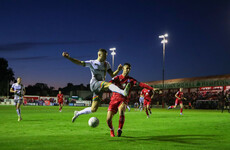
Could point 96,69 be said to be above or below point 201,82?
below

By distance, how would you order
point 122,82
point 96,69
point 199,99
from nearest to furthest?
point 96,69 < point 122,82 < point 199,99

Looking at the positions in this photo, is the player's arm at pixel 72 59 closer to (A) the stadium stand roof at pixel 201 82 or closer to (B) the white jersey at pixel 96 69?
(B) the white jersey at pixel 96 69

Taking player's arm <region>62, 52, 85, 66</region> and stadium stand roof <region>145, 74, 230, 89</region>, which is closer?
player's arm <region>62, 52, 85, 66</region>

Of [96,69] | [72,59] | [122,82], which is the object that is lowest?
[122,82]

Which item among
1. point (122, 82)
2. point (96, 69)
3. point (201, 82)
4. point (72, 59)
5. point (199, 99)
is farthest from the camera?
point (201, 82)

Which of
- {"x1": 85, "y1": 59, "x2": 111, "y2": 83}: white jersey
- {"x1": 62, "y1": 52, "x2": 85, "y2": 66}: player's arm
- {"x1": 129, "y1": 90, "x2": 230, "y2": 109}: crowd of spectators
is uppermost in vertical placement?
{"x1": 62, "y1": 52, "x2": 85, "y2": 66}: player's arm

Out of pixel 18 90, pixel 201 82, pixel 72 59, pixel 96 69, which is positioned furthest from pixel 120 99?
pixel 201 82

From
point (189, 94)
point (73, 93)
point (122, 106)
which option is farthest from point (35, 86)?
point (122, 106)

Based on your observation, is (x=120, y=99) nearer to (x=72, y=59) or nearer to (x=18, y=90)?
(x=72, y=59)

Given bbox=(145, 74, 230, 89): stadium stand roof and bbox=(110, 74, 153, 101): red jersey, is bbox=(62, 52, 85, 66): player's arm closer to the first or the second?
bbox=(110, 74, 153, 101): red jersey

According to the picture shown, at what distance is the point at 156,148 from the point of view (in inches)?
245

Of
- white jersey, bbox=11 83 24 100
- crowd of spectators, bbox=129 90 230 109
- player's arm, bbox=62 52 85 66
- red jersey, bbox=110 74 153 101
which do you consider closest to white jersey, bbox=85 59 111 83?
player's arm, bbox=62 52 85 66

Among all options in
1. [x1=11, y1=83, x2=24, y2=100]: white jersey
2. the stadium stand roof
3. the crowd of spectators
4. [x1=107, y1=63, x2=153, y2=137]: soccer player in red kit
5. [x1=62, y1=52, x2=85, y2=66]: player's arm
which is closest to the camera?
[x1=62, y1=52, x2=85, y2=66]: player's arm

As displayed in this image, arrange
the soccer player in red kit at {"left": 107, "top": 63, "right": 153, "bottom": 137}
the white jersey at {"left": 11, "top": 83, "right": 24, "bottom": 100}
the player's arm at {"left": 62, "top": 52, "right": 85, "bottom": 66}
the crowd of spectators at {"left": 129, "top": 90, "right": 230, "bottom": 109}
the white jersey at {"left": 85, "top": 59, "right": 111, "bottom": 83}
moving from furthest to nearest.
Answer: the crowd of spectators at {"left": 129, "top": 90, "right": 230, "bottom": 109}
the white jersey at {"left": 11, "top": 83, "right": 24, "bottom": 100}
the soccer player in red kit at {"left": 107, "top": 63, "right": 153, "bottom": 137}
the white jersey at {"left": 85, "top": 59, "right": 111, "bottom": 83}
the player's arm at {"left": 62, "top": 52, "right": 85, "bottom": 66}
